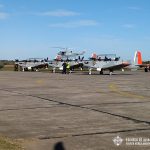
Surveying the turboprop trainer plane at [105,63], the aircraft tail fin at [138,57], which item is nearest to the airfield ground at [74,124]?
the turboprop trainer plane at [105,63]

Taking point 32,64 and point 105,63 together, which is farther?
point 32,64

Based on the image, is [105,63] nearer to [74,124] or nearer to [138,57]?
[138,57]

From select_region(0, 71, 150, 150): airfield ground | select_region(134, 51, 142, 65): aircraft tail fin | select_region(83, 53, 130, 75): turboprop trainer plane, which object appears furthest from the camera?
select_region(134, 51, 142, 65): aircraft tail fin

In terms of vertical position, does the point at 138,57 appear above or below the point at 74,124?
above

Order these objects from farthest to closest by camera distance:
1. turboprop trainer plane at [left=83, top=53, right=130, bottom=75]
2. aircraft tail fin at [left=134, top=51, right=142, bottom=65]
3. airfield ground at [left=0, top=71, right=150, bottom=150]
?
aircraft tail fin at [left=134, top=51, right=142, bottom=65] < turboprop trainer plane at [left=83, top=53, right=130, bottom=75] < airfield ground at [left=0, top=71, right=150, bottom=150]

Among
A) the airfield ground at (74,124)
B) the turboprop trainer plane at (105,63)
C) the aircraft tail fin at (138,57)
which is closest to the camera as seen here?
the airfield ground at (74,124)

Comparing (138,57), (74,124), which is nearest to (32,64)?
(138,57)

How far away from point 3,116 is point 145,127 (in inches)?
160

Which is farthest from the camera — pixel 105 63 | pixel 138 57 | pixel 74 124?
pixel 138 57

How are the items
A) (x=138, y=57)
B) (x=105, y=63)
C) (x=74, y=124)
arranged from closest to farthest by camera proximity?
(x=74, y=124)
(x=105, y=63)
(x=138, y=57)

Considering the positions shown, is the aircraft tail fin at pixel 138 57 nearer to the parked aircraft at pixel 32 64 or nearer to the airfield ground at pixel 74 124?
the parked aircraft at pixel 32 64

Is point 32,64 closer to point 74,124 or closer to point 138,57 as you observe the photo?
point 138,57

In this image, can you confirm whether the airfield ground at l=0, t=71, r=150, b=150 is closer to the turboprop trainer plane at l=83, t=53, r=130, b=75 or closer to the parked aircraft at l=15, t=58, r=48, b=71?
the turboprop trainer plane at l=83, t=53, r=130, b=75

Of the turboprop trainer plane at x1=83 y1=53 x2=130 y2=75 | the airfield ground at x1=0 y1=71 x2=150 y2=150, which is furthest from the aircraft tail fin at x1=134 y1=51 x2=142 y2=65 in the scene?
the airfield ground at x1=0 y1=71 x2=150 y2=150
